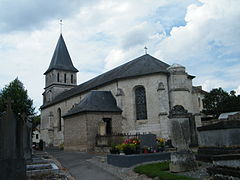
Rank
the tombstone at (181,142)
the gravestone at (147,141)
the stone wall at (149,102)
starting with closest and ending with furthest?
the tombstone at (181,142), the gravestone at (147,141), the stone wall at (149,102)

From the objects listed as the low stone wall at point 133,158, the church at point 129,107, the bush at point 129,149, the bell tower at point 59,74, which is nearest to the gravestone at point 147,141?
the bush at point 129,149

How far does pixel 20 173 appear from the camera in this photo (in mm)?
5461

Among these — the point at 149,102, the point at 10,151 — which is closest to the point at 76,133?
the point at 149,102

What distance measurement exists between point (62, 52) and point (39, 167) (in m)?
37.7

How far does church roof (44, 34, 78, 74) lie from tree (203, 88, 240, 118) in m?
25.9

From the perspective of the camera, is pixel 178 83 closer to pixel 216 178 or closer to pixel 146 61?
pixel 216 178

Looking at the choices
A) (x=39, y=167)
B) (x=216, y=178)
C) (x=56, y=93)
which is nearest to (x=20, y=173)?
(x=39, y=167)

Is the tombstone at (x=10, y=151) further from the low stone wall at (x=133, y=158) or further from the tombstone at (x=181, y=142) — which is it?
the low stone wall at (x=133, y=158)

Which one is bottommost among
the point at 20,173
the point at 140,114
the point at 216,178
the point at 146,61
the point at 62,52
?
the point at 216,178

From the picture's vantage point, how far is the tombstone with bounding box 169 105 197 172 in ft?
26.5

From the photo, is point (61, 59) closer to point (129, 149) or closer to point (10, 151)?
point (129, 149)

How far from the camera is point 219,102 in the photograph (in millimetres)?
42219

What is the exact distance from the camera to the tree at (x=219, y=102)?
40375 millimetres

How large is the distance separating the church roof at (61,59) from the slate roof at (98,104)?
66.1 feet
